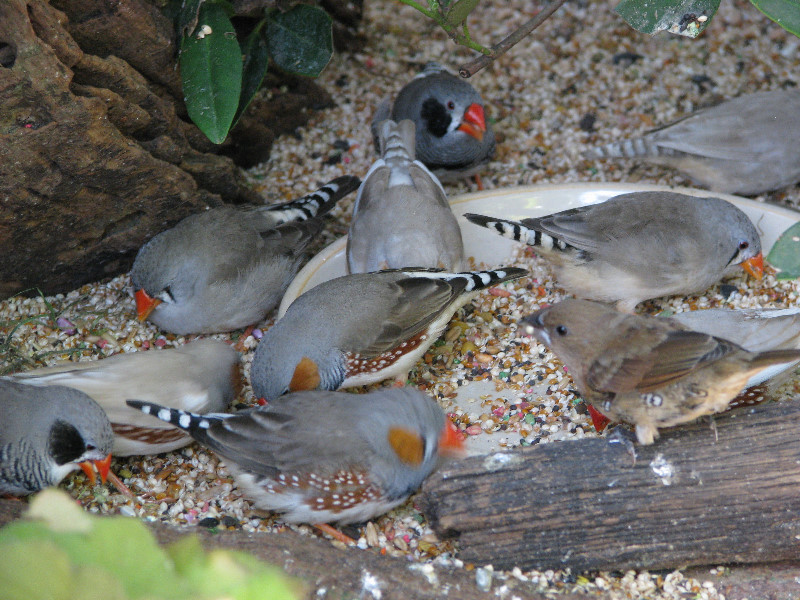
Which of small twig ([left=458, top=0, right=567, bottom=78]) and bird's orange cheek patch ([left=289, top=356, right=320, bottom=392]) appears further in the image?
small twig ([left=458, top=0, right=567, bottom=78])

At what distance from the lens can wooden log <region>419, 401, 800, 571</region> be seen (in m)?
2.50

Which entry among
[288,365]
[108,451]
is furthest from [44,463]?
[288,365]

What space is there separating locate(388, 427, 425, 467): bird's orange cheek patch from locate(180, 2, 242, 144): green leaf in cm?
148

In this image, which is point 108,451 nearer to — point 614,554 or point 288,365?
point 288,365

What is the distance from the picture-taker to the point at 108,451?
9.33 ft

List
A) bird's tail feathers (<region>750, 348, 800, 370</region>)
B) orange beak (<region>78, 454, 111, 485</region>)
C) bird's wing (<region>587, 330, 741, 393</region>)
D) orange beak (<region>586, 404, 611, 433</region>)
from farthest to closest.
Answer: orange beak (<region>586, 404, 611, 433</region>), orange beak (<region>78, 454, 111, 485</region>), bird's wing (<region>587, 330, 741, 393</region>), bird's tail feathers (<region>750, 348, 800, 370</region>)

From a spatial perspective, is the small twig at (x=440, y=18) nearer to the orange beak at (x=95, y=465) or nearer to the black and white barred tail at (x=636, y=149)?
the black and white barred tail at (x=636, y=149)

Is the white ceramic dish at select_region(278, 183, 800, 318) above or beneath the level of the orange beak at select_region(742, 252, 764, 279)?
above

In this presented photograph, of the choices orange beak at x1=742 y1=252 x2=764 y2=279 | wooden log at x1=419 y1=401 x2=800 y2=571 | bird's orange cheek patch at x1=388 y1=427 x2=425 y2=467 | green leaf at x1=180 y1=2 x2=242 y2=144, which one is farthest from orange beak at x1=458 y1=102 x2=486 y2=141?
wooden log at x1=419 y1=401 x2=800 y2=571

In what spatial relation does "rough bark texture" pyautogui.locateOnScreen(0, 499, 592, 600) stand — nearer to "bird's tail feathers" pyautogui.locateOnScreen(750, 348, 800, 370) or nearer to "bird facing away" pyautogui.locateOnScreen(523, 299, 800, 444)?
"bird facing away" pyautogui.locateOnScreen(523, 299, 800, 444)

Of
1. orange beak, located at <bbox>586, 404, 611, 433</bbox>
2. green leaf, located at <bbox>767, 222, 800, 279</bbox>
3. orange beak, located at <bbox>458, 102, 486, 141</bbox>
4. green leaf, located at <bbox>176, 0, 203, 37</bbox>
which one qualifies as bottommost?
orange beak, located at <bbox>586, 404, 611, 433</bbox>

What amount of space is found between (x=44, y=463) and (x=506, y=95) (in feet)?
10.9

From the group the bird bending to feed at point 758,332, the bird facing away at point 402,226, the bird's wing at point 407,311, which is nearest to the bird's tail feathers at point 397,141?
the bird facing away at point 402,226

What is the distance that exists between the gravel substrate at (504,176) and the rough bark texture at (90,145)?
0.95 ft
